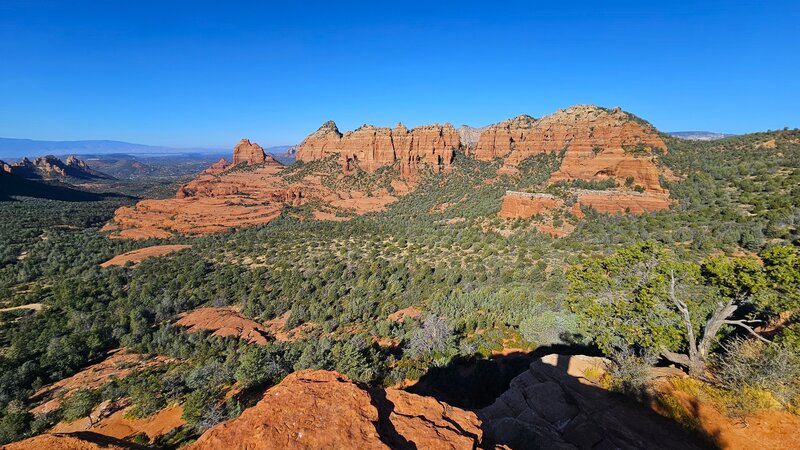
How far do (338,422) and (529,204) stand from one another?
37.9 metres

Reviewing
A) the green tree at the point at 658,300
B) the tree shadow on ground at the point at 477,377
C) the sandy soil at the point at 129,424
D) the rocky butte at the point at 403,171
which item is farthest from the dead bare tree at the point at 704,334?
the rocky butte at the point at 403,171

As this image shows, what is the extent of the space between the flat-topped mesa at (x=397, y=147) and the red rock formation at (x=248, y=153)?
31.2 metres

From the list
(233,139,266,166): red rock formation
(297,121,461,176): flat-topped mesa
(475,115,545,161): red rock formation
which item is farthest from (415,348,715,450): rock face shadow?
(233,139,266,166): red rock formation

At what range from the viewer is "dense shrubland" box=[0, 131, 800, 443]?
1238cm

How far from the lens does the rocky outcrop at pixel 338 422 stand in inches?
196

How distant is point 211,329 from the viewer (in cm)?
2577

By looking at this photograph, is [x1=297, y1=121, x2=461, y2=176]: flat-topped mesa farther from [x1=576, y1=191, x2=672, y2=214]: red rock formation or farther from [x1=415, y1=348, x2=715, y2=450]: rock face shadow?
[x1=415, y1=348, x2=715, y2=450]: rock face shadow

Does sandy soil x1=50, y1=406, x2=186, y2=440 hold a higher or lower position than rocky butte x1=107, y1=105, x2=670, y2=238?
lower

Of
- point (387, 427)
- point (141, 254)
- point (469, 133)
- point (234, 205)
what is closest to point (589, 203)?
point (387, 427)

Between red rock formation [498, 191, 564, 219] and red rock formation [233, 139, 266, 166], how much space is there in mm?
87529

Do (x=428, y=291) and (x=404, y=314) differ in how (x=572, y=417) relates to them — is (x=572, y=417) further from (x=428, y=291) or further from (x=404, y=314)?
(x=428, y=291)

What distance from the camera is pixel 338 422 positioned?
17.6 feet

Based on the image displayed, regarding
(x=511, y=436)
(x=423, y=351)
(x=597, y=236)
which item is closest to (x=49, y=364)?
(x=423, y=351)

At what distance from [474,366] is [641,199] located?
2864cm
